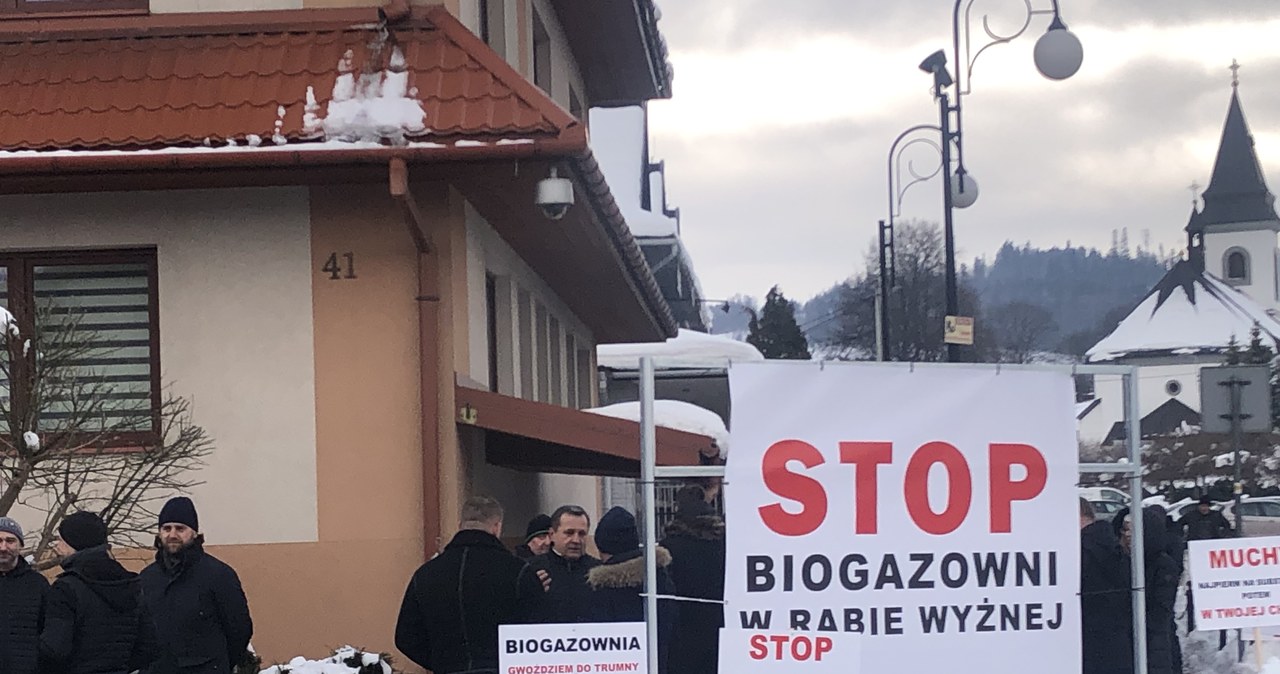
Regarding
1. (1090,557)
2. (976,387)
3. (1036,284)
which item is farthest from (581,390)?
(1036,284)

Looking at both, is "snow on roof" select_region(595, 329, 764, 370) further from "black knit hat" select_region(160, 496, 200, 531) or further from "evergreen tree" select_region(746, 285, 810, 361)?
"evergreen tree" select_region(746, 285, 810, 361)

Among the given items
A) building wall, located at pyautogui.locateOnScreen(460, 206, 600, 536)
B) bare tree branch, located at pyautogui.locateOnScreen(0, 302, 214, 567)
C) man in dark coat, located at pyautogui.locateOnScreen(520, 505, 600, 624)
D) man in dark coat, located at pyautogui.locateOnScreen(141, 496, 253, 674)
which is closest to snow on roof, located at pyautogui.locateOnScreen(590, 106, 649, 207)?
building wall, located at pyautogui.locateOnScreen(460, 206, 600, 536)

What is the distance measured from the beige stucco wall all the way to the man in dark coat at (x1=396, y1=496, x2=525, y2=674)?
3.15 m

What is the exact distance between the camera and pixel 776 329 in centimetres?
7256

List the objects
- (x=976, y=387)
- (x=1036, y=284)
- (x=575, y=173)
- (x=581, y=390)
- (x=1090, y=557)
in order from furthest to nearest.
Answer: (x=1036, y=284), (x=581, y=390), (x=575, y=173), (x=1090, y=557), (x=976, y=387)

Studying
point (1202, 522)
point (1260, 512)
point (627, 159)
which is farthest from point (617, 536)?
point (1260, 512)

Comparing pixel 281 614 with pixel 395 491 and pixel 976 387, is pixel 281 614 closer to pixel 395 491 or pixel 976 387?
pixel 395 491

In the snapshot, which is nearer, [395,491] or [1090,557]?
[1090,557]

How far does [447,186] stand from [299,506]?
2192 mm

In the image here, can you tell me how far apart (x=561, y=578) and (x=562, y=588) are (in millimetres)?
50

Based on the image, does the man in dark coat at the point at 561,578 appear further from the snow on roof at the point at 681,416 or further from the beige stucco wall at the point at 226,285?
the snow on roof at the point at 681,416

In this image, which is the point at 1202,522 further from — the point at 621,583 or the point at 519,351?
the point at 621,583

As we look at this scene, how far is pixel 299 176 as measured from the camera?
10102 millimetres

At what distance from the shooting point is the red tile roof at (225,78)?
9.80 metres
